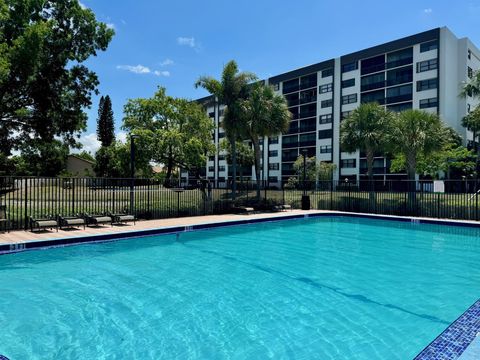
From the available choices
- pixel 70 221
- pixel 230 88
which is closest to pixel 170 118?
pixel 230 88

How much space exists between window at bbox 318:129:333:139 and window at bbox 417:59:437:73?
50.4 feet

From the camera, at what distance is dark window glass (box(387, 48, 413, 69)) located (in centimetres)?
4668

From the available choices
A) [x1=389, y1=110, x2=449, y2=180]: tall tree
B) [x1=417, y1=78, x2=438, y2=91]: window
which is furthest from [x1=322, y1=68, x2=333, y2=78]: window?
[x1=389, y1=110, x2=449, y2=180]: tall tree

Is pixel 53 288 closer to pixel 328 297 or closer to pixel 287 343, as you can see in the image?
pixel 287 343

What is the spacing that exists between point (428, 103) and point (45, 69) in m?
44.1

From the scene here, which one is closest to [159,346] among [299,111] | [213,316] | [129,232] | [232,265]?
[213,316]

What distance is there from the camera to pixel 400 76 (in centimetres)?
4762

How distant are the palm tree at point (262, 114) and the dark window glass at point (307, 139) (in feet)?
114

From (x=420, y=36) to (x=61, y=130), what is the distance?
45461 millimetres

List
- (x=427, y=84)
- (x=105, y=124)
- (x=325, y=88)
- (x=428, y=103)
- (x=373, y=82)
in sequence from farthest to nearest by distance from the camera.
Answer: (x=105, y=124), (x=325, y=88), (x=373, y=82), (x=427, y=84), (x=428, y=103)

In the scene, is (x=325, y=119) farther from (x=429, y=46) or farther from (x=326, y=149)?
(x=429, y=46)

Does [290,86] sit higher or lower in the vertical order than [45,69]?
higher

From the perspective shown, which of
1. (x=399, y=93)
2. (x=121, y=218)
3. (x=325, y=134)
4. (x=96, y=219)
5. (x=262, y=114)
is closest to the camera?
(x=96, y=219)

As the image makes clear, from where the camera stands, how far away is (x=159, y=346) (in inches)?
191
